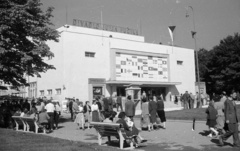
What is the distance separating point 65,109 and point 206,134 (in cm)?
2169

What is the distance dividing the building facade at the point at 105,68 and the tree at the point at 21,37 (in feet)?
37.1

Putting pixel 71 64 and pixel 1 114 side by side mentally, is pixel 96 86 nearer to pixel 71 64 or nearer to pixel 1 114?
pixel 71 64

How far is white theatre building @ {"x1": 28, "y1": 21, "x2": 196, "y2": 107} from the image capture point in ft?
108

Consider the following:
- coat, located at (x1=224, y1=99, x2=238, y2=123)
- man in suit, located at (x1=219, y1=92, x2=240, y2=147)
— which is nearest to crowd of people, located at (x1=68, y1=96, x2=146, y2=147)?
man in suit, located at (x1=219, y1=92, x2=240, y2=147)

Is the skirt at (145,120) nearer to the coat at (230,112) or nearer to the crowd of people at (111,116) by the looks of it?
the crowd of people at (111,116)

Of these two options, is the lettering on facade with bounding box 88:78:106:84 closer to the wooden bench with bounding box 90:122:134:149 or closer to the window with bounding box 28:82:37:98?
the window with bounding box 28:82:37:98

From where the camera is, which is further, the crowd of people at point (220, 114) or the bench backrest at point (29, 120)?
the bench backrest at point (29, 120)

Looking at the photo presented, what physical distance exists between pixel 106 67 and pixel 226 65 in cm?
2715

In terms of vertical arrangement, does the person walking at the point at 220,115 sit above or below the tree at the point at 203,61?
below

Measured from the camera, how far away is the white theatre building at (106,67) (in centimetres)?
3300

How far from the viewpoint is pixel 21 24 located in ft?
62.7

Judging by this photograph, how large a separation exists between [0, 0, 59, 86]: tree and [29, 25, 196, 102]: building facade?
11315 millimetres

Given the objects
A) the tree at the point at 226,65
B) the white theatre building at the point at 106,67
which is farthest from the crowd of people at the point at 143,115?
the tree at the point at 226,65

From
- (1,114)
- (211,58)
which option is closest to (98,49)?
(1,114)
